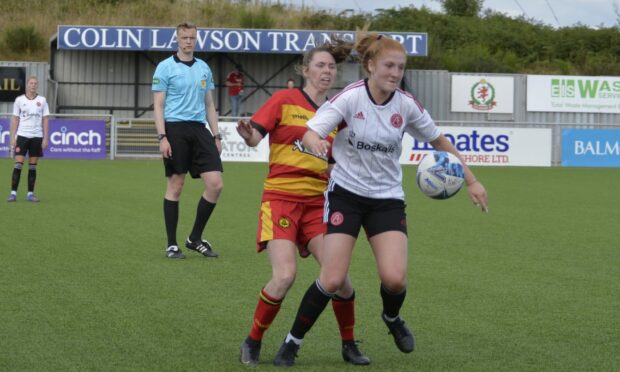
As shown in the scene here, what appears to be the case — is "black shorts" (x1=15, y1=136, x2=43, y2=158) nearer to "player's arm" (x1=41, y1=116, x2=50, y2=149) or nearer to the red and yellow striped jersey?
"player's arm" (x1=41, y1=116, x2=50, y2=149)

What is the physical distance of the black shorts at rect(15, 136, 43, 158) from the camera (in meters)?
17.2

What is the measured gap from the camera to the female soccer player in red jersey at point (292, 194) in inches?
240

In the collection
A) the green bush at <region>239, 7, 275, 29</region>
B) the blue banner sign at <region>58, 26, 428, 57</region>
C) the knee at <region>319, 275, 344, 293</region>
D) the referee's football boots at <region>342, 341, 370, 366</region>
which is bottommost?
the referee's football boots at <region>342, 341, 370, 366</region>

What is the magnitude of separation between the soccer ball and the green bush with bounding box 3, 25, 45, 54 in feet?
127

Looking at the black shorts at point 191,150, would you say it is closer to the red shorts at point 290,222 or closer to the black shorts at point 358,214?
the red shorts at point 290,222

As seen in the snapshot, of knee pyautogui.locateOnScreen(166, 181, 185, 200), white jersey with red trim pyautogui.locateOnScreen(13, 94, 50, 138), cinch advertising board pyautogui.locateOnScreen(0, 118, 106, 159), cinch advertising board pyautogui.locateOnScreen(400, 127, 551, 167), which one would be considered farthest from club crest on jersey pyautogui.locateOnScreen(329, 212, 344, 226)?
cinch advertising board pyautogui.locateOnScreen(0, 118, 106, 159)

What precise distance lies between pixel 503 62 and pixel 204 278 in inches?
1523

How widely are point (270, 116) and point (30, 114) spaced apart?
37.8 ft

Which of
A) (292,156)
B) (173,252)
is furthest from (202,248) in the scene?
(292,156)

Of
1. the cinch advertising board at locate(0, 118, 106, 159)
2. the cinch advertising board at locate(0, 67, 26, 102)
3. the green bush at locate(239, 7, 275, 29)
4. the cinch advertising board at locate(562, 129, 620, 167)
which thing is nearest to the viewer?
the cinch advertising board at locate(0, 118, 106, 159)

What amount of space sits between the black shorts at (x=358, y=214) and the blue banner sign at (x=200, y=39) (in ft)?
101

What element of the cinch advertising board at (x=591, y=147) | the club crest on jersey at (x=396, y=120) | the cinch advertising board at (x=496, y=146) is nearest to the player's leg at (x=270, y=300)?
the club crest on jersey at (x=396, y=120)

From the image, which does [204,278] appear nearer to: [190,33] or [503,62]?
[190,33]

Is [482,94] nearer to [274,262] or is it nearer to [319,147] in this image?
[274,262]
